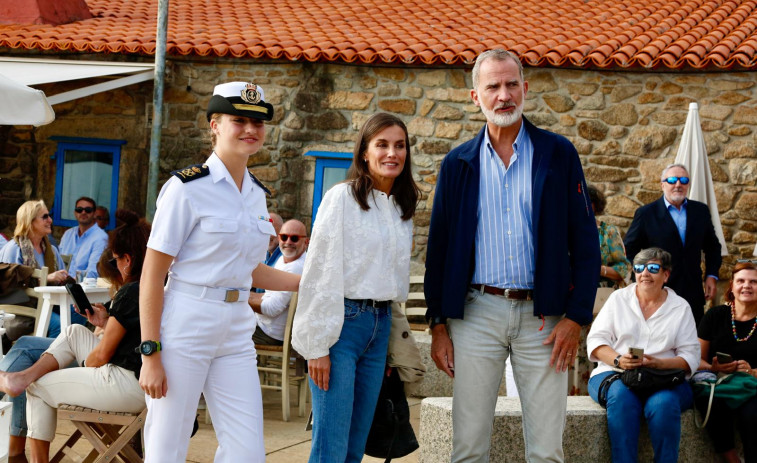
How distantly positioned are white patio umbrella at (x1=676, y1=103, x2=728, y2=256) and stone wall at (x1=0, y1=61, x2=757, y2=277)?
1517 millimetres

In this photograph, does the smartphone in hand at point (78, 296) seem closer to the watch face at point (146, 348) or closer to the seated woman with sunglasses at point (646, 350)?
the watch face at point (146, 348)

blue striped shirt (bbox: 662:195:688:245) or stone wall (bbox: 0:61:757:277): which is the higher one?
stone wall (bbox: 0:61:757:277)

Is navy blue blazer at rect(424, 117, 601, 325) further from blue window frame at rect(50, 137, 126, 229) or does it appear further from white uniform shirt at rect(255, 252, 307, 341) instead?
blue window frame at rect(50, 137, 126, 229)

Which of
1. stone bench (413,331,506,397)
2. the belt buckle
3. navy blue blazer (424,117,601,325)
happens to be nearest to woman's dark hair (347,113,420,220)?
navy blue blazer (424,117,601,325)

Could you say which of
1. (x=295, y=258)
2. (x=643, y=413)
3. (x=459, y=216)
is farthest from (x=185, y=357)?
(x=295, y=258)

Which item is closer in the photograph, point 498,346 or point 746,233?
point 498,346

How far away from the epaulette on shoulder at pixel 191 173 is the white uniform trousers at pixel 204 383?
0.36 meters

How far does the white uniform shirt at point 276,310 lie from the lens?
566cm

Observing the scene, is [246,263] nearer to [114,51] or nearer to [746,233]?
[746,233]

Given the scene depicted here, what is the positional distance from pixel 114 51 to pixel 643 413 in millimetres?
7342

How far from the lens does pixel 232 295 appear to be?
2820 millimetres

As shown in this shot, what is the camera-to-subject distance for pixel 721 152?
834 centimetres

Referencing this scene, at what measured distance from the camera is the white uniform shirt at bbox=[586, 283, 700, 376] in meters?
4.65

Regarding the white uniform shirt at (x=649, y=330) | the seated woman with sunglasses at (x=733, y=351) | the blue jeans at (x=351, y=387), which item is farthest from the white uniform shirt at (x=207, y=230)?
the seated woman with sunglasses at (x=733, y=351)
